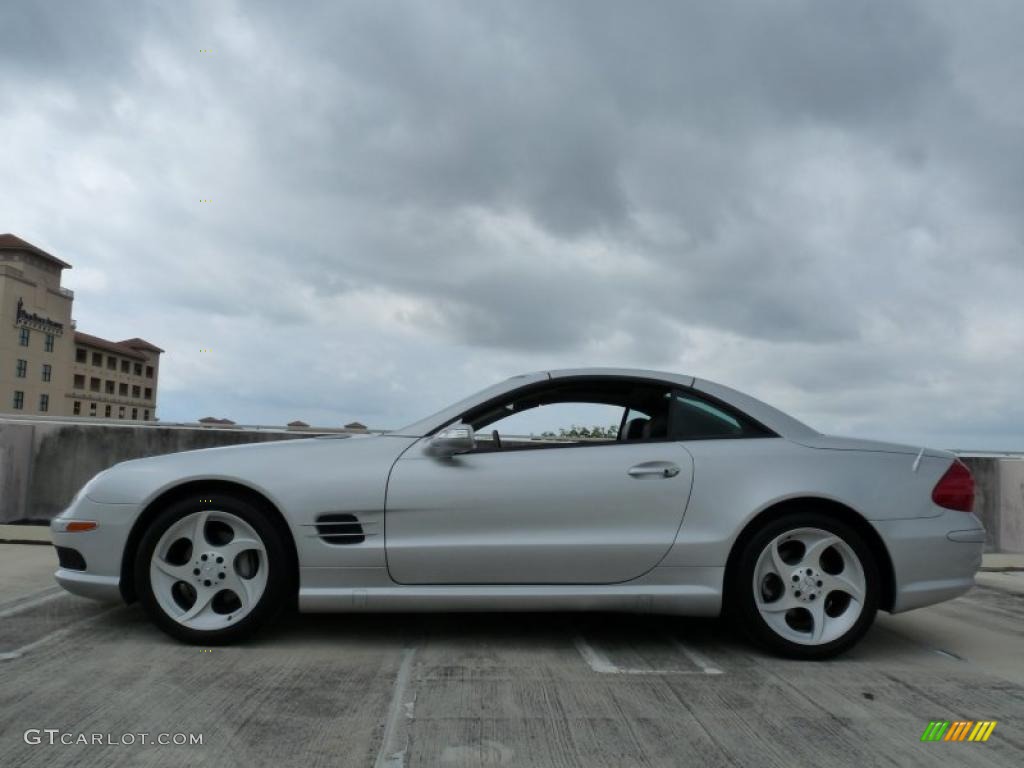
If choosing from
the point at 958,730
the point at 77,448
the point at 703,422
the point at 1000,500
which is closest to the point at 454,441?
the point at 703,422

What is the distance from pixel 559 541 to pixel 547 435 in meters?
0.75

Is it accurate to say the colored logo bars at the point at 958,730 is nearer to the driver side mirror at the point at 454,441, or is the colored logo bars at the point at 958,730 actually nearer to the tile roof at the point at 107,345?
the driver side mirror at the point at 454,441

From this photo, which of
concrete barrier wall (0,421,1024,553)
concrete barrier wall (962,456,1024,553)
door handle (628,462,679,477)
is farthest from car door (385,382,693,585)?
concrete barrier wall (962,456,1024,553)

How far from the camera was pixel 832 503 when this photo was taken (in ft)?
13.0

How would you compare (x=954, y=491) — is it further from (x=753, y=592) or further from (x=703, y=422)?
(x=703, y=422)

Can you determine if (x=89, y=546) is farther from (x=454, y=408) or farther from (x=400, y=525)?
(x=454, y=408)

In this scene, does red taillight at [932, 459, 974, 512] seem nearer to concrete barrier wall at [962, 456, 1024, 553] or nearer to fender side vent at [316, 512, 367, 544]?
fender side vent at [316, 512, 367, 544]

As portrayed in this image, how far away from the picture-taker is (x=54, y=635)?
13.2ft

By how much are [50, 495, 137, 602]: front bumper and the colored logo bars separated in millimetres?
3491

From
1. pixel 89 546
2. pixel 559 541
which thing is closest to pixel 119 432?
pixel 89 546

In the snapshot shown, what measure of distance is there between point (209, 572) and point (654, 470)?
2.15m

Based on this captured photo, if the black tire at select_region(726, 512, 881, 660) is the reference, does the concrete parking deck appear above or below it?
below

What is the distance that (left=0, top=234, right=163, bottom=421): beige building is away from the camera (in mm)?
88062

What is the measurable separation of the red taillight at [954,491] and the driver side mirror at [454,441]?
7.53 feet
